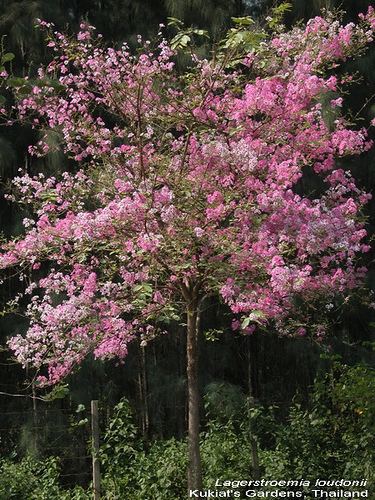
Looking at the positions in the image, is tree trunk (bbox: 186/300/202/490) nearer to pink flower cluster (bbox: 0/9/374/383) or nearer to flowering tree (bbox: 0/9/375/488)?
flowering tree (bbox: 0/9/375/488)

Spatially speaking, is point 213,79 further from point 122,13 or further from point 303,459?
point 122,13

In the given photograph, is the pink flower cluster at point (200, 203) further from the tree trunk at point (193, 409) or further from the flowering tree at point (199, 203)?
the tree trunk at point (193, 409)

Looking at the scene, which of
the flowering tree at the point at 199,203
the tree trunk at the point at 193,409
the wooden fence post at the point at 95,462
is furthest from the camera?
the wooden fence post at the point at 95,462

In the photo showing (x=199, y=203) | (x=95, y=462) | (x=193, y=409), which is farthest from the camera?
(x=95, y=462)

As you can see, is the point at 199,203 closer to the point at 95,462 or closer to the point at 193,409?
the point at 193,409

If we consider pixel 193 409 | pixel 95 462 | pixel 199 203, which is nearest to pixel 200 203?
pixel 199 203

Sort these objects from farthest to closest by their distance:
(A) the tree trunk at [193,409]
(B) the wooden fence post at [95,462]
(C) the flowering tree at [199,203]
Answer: (B) the wooden fence post at [95,462], (A) the tree trunk at [193,409], (C) the flowering tree at [199,203]

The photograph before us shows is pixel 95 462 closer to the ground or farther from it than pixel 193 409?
closer to the ground

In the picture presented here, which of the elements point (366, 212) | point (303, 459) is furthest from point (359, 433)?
point (366, 212)

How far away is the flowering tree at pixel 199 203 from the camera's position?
11.5 ft

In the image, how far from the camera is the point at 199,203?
3.62 m

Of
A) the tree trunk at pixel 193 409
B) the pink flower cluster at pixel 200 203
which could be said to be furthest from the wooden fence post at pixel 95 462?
the tree trunk at pixel 193 409

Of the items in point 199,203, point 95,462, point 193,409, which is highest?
point 199,203

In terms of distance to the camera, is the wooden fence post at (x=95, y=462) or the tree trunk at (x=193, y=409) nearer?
the tree trunk at (x=193, y=409)
